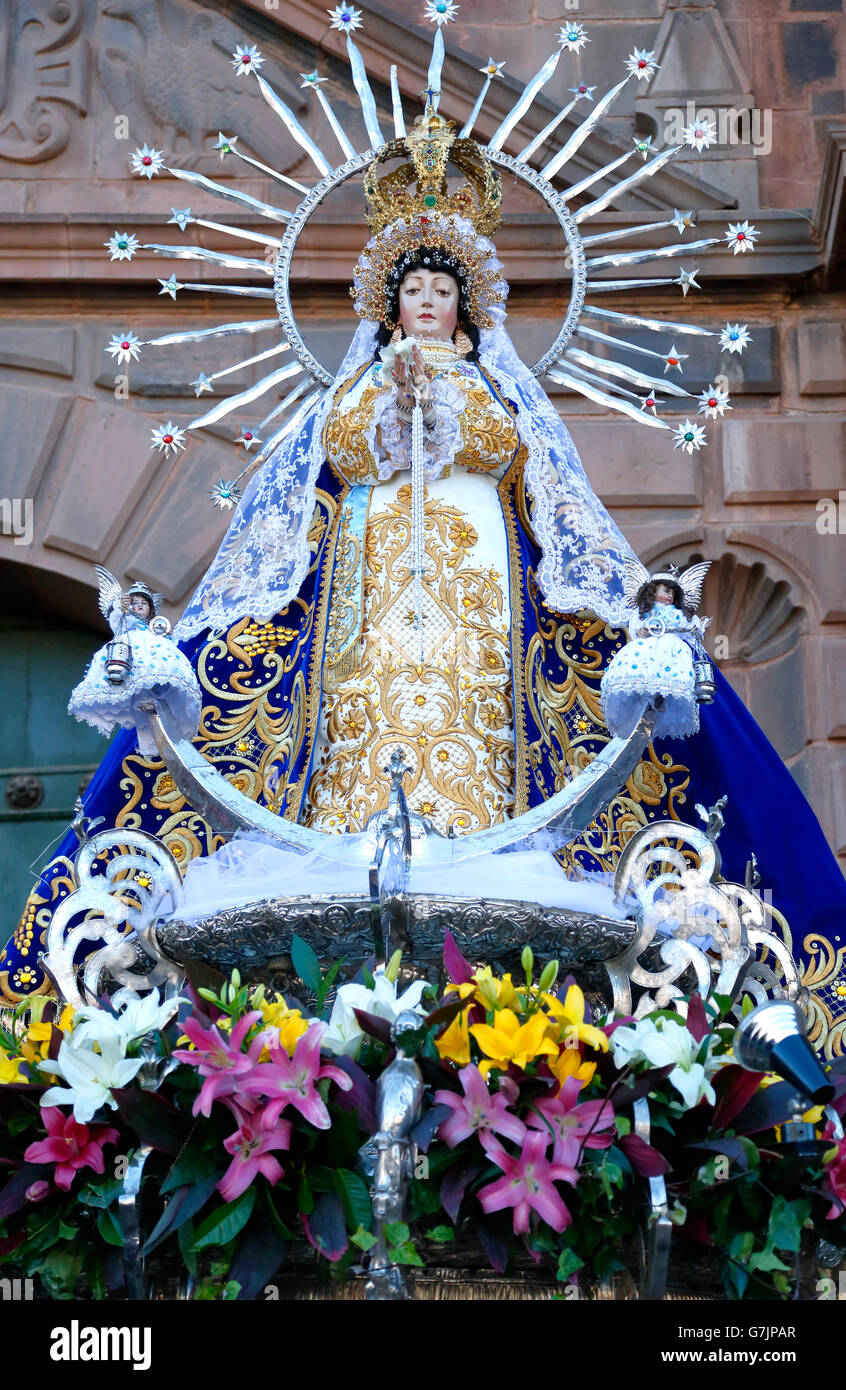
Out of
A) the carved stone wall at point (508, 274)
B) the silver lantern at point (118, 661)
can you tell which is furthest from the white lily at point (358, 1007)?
the carved stone wall at point (508, 274)

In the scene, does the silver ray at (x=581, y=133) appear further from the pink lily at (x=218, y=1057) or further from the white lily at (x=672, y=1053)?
the pink lily at (x=218, y=1057)

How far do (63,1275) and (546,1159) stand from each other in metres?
0.99

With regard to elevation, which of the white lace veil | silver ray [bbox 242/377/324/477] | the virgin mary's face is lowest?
the white lace veil

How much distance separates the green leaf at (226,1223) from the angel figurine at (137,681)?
150 cm

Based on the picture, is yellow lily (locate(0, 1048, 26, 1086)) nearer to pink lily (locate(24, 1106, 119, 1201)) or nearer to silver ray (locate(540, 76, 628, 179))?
pink lily (locate(24, 1106, 119, 1201))

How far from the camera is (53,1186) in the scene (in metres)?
4.46

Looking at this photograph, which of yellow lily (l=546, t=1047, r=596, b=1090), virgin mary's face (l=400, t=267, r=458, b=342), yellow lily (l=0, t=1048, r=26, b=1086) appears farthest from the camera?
virgin mary's face (l=400, t=267, r=458, b=342)

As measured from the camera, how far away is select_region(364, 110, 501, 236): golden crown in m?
6.49

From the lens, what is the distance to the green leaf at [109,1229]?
4332mm

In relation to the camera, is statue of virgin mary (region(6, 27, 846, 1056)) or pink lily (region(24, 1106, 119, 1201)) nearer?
pink lily (region(24, 1106, 119, 1201))

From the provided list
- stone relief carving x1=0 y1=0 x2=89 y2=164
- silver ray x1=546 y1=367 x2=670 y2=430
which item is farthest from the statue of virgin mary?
stone relief carving x1=0 y1=0 x2=89 y2=164

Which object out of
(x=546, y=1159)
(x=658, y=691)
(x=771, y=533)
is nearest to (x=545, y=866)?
(x=658, y=691)

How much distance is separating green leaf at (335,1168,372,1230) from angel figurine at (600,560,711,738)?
1.51 metres

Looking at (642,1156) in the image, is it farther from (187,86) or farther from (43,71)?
(43,71)
